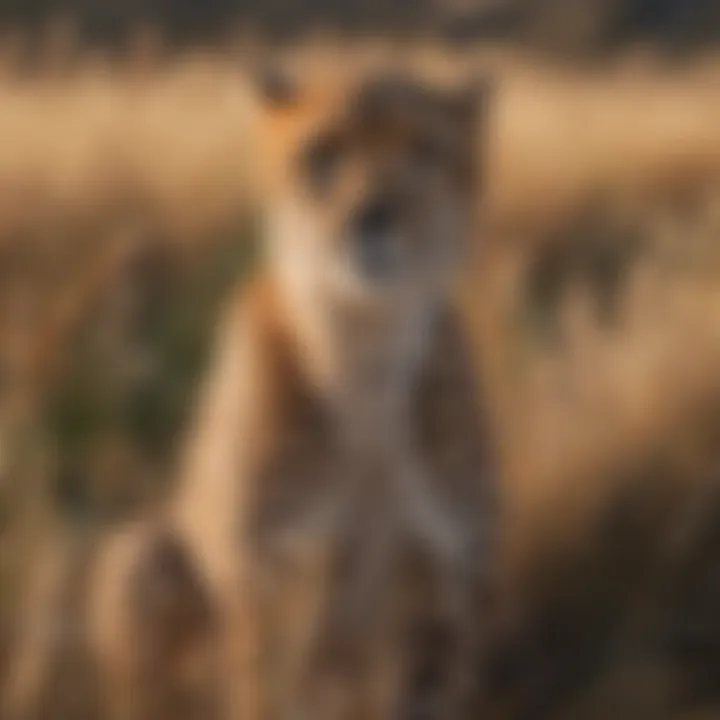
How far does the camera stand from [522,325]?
3.72 feet

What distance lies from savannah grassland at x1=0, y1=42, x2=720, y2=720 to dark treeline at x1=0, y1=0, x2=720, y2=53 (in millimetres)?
25

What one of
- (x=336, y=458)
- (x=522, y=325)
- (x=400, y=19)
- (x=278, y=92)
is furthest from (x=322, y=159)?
(x=400, y=19)

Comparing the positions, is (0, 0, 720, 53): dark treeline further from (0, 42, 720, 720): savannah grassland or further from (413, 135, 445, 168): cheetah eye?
(413, 135, 445, 168): cheetah eye

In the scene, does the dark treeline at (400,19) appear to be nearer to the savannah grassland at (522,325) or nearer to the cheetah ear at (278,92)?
the savannah grassland at (522,325)

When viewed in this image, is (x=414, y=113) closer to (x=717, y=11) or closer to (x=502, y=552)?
(x=502, y=552)

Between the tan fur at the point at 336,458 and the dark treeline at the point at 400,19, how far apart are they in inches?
17.7

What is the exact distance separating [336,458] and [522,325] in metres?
0.34

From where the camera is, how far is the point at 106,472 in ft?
3.44

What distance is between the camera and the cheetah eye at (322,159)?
2.55 ft

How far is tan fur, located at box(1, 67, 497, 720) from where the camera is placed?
0.78 m

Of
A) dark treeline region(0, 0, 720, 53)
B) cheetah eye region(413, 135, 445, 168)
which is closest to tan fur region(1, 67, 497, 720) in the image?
cheetah eye region(413, 135, 445, 168)

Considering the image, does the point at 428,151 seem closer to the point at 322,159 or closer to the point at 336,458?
the point at 322,159

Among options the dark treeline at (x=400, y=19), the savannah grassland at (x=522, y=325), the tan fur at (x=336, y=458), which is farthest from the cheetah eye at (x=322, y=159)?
the dark treeline at (x=400, y=19)

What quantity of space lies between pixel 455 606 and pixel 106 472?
0.98 feet
